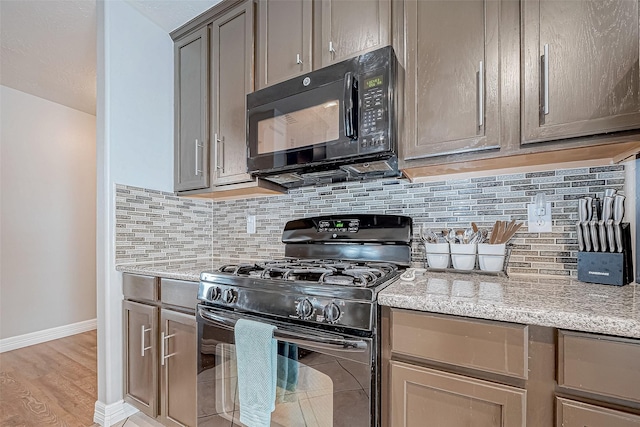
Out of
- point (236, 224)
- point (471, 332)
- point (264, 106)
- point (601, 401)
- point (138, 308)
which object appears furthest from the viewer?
point (236, 224)

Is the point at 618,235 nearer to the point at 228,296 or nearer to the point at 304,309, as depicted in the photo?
the point at 304,309

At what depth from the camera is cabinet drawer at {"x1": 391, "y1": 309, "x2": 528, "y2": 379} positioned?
79 cm

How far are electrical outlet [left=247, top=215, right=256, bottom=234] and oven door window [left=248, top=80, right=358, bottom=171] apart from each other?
58cm

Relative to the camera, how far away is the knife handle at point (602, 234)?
1.09 metres

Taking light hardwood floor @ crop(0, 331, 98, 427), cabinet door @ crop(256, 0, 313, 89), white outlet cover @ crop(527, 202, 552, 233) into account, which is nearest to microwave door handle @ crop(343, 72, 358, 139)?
cabinet door @ crop(256, 0, 313, 89)

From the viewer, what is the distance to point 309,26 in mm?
1548

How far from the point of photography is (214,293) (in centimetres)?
131

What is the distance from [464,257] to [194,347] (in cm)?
135

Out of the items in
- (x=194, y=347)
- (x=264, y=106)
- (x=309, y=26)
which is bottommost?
(x=194, y=347)

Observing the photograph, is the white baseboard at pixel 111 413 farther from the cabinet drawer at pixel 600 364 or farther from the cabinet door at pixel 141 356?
the cabinet drawer at pixel 600 364

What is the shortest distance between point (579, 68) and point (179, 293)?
6.21 feet

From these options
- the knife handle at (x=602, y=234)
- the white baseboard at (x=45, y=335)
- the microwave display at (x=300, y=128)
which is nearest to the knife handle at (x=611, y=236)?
the knife handle at (x=602, y=234)

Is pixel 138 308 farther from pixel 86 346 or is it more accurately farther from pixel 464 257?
pixel 86 346

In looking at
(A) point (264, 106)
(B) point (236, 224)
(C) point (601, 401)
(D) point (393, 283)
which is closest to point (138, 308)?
(B) point (236, 224)
